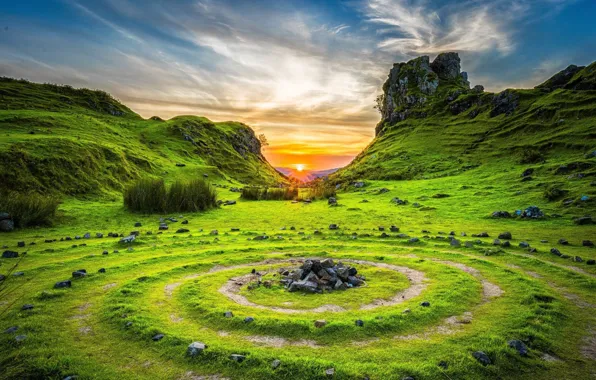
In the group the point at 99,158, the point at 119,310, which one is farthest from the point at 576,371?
the point at 99,158

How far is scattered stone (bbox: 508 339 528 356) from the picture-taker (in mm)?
7738

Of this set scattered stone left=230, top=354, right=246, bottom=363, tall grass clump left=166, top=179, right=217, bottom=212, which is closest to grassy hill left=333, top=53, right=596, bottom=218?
scattered stone left=230, top=354, right=246, bottom=363

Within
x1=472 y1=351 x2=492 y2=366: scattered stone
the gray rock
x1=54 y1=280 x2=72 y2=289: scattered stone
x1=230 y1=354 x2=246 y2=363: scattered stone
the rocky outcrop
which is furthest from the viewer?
the rocky outcrop

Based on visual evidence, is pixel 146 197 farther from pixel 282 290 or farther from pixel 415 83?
pixel 415 83

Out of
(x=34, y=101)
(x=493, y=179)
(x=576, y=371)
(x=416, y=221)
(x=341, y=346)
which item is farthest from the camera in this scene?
(x=34, y=101)

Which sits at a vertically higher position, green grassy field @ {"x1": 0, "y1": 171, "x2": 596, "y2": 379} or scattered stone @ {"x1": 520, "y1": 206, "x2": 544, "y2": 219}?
scattered stone @ {"x1": 520, "y1": 206, "x2": 544, "y2": 219}

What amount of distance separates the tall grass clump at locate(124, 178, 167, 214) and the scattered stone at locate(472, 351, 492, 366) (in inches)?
1294

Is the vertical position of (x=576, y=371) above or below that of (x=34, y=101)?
below

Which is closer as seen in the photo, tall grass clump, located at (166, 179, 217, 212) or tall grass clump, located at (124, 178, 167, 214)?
tall grass clump, located at (124, 178, 167, 214)

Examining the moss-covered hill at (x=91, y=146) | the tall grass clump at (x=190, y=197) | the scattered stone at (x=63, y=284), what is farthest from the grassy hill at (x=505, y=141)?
the moss-covered hill at (x=91, y=146)

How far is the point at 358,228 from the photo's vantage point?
27219 millimetres

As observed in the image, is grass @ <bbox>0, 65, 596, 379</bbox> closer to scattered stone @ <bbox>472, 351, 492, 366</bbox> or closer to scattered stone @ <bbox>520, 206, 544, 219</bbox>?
scattered stone @ <bbox>472, 351, 492, 366</bbox>

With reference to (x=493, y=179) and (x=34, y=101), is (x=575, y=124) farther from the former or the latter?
(x=34, y=101)

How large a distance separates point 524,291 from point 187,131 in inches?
4497
